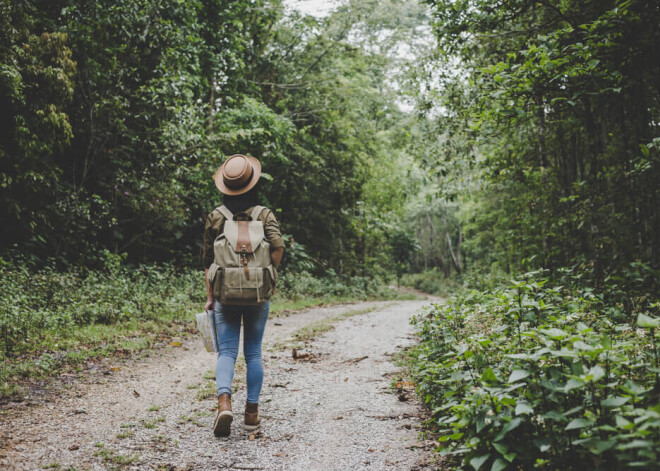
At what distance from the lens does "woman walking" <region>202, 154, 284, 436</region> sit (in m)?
3.87

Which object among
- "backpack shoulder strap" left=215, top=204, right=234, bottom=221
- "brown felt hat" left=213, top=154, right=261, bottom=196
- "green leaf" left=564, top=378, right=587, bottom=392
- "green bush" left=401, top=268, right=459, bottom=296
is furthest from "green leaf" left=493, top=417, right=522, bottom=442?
"green bush" left=401, top=268, right=459, bottom=296

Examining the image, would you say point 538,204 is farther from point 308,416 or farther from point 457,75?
point 308,416

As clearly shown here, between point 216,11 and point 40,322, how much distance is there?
12056 millimetres

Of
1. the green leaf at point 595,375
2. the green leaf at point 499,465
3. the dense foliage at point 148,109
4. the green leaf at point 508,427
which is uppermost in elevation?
the dense foliage at point 148,109

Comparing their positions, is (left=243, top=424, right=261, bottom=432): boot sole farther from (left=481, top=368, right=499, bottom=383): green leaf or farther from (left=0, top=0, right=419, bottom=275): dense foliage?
(left=0, top=0, right=419, bottom=275): dense foliage

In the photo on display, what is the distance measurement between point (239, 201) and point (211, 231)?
388 mm

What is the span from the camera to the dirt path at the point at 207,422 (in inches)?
135

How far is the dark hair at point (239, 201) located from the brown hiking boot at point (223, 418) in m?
1.69

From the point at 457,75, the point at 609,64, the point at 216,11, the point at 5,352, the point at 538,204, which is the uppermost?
the point at 216,11

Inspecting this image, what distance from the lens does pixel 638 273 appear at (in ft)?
19.3

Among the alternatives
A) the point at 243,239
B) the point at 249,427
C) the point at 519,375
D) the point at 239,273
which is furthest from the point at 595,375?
the point at 249,427

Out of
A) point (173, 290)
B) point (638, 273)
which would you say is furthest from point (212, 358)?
point (638, 273)

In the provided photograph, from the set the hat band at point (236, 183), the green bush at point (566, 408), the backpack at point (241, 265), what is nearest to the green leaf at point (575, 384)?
the green bush at point (566, 408)

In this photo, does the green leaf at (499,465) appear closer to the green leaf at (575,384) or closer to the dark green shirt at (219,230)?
the green leaf at (575,384)
